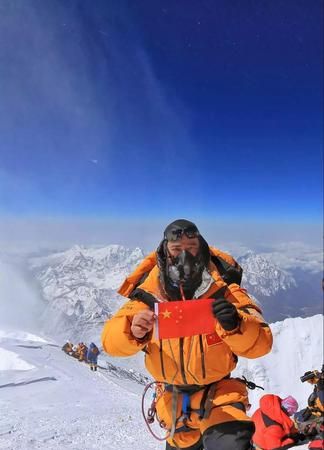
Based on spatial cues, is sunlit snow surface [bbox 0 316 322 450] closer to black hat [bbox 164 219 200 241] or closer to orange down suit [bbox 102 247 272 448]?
orange down suit [bbox 102 247 272 448]

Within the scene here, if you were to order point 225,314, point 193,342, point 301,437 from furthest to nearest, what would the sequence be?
point 301,437 < point 193,342 < point 225,314

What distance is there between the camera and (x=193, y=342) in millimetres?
3375

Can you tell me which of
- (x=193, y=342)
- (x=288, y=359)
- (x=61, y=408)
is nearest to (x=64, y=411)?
(x=61, y=408)

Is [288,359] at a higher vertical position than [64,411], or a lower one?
lower

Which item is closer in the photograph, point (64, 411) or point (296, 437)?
point (296, 437)

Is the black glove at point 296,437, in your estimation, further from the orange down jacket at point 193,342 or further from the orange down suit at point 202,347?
the orange down jacket at point 193,342

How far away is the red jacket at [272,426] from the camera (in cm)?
545

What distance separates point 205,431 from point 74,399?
19.1ft

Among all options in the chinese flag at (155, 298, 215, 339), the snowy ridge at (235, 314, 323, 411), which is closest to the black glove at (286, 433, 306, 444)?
the chinese flag at (155, 298, 215, 339)

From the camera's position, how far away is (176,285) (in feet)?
10.7

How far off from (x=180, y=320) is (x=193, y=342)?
1.60ft

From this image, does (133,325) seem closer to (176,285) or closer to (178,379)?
(176,285)

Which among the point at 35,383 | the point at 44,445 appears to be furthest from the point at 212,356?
the point at 35,383

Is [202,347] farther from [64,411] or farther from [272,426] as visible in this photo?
[64,411]
